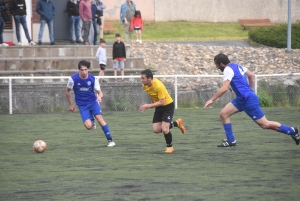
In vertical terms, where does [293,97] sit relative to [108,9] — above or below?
below

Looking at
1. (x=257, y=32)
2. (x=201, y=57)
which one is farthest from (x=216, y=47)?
(x=257, y=32)

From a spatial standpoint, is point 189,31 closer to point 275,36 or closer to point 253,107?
point 275,36

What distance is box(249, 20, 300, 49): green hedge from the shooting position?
31750 mm

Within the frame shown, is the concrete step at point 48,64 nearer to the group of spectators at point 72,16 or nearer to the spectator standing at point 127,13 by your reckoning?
the group of spectators at point 72,16

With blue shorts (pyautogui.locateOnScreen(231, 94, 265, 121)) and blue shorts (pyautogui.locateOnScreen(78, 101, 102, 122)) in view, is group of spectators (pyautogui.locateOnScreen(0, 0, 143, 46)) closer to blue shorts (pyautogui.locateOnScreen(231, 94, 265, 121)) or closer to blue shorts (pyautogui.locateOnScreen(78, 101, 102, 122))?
blue shorts (pyautogui.locateOnScreen(78, 101, 102, 122))

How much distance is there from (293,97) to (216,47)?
313 inches

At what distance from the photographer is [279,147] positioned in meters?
12.4

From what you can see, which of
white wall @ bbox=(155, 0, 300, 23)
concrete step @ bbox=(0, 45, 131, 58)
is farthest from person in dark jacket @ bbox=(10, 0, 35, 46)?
white wall @ bbox=(155, 0, 300, 23)

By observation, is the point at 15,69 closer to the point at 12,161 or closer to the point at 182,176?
the point at 12,161

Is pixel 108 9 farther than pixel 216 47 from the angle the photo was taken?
Yes

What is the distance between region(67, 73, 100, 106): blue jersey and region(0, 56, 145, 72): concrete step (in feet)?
37.6

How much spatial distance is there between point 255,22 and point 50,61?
17.5 metres

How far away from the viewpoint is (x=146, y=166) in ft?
34.5

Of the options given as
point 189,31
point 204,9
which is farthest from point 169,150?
point 204,9
